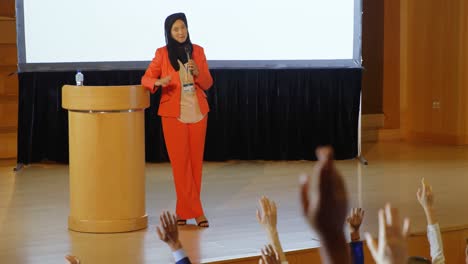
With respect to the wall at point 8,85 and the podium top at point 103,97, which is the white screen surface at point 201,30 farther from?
the podium top at point 103,97

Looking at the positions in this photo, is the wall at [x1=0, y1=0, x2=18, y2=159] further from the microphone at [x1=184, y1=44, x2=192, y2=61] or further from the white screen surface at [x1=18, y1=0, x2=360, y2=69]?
the microphone at [x1=184, y1=44, x2=192, y2=61]

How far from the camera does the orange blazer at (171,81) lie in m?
4.54

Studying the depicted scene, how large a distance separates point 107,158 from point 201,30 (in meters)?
2.97

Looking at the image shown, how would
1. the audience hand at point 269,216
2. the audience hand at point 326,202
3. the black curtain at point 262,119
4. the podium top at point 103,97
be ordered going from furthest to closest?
the black curtain at point 262,119 → the podium top at point 103,97 → the audience hand at point 269,216 → the audience hand at point 326,202

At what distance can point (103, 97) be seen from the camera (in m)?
4.38

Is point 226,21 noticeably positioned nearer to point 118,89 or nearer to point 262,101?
point 262,101

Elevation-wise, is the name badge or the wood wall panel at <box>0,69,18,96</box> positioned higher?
the name badge

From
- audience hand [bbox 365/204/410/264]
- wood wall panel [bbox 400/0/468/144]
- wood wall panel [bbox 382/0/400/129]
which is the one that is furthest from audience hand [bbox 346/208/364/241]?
wood wall panel [bbox 382/0/400/129]

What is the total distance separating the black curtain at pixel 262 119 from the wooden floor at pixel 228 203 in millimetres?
156

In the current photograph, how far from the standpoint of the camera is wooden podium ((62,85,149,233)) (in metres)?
4.46

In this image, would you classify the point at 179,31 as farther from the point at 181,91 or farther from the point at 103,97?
the point at 103,97

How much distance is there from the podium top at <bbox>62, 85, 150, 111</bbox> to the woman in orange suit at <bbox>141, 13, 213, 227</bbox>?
0.12 m

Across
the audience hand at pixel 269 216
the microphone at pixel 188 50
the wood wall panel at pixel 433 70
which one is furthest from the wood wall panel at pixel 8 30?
the audience hand at pixel 269 216

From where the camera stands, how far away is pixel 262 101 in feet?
25.4
